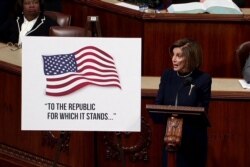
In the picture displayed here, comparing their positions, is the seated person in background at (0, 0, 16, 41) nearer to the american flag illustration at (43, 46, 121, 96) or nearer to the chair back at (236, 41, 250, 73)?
the chair back at (236, 41, 250, 73)

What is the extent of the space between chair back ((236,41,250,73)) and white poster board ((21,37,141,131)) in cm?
134

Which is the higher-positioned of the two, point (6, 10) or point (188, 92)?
point (6, 10)

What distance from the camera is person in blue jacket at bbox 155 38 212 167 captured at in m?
4.03

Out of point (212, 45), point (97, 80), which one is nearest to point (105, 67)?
point (97, 80)

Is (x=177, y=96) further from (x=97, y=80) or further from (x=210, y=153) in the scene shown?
(x=210, y=153)

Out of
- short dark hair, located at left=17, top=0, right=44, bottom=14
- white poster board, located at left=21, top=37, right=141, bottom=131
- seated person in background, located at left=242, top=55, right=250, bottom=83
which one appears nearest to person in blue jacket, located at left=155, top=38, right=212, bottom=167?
white poster board, located at left=21, top=37, right=141, bottom=131

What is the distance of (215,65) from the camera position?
5.79 meters

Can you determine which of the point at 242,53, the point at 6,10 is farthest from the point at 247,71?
the point at 6,10

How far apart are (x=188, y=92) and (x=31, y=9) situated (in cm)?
237

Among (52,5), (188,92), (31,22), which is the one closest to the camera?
(188,92)

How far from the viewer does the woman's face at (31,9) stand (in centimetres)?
595

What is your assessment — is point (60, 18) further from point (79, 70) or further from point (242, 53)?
point (79, 70)

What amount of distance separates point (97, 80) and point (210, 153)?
3.54 ft

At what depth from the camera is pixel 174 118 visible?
149 inches
